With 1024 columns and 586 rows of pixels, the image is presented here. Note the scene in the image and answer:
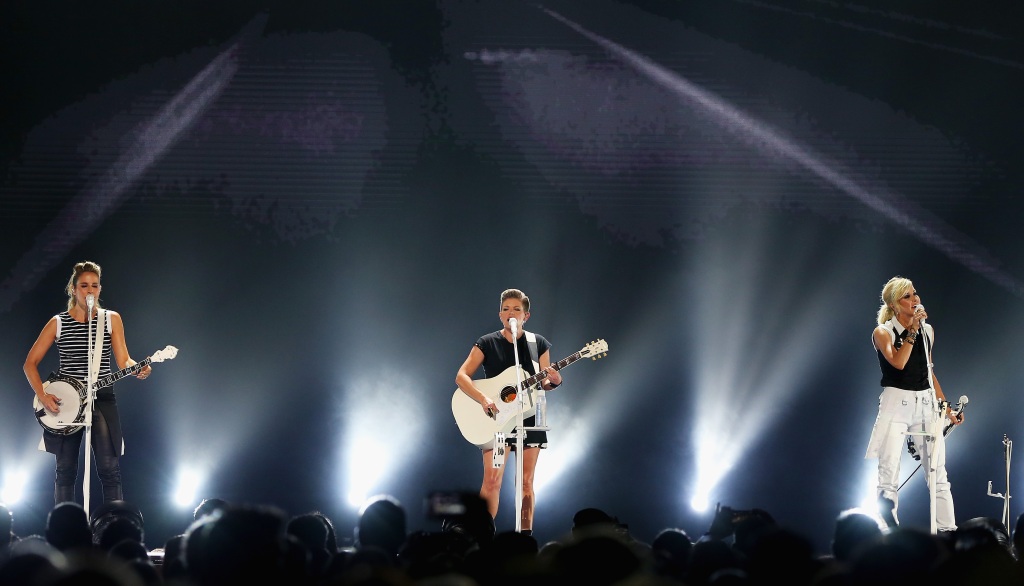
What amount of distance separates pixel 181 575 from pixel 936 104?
6921 mm

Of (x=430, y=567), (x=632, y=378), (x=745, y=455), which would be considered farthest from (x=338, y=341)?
(x=430, y=567)

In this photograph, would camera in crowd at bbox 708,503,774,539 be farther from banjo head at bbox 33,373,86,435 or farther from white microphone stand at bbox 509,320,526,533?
banjo head at bbox 33,373,86,435

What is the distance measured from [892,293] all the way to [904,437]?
0.86m

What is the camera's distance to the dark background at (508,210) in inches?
317

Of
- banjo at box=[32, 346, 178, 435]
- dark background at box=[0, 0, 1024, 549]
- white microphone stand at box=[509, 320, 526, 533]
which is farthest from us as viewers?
dark background at box=[0, 0, 1024, 549]

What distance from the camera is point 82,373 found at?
668 cm

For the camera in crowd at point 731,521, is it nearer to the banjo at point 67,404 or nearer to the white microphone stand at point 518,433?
the white microphone stand at point 518,433

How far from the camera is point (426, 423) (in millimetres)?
8039

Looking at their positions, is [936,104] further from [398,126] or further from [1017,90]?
[398,126]

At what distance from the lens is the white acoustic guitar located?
6617 mm

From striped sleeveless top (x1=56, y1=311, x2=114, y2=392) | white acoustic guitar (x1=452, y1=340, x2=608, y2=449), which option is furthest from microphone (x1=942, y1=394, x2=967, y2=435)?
striped sleeveless top (x1=56, y1=311, x2=114, y2=392)

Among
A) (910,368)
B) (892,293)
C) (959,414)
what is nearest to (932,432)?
(959,414)

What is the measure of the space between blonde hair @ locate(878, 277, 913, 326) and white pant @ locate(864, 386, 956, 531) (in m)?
0.45

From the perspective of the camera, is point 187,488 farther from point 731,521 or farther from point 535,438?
point 731,521
